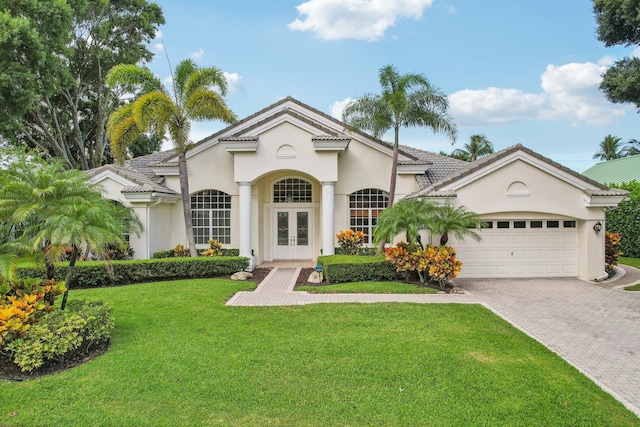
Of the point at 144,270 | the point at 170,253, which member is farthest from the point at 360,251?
the point at 144,270

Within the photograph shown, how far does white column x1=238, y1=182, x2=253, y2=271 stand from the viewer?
653 inches

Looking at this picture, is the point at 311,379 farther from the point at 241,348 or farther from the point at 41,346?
the point at 41,346

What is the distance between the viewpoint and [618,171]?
2805 cm

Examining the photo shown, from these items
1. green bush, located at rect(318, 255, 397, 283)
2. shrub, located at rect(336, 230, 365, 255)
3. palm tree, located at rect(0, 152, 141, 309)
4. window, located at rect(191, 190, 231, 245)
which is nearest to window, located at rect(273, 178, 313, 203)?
window, located at rect(191, 190, 231, 245)

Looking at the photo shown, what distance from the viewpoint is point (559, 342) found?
7.78 meters

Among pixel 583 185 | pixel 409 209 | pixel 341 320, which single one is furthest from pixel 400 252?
pixel 583 185

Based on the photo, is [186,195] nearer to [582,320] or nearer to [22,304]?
[22,304]

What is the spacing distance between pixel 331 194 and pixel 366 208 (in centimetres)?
230

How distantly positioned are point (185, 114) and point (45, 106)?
54.6ft

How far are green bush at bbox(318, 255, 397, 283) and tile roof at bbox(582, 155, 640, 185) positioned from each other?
20824mm

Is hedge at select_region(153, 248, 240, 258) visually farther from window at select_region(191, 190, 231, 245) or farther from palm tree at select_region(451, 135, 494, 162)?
Answer: palm tree at select_region(451, 135, 494, 162)

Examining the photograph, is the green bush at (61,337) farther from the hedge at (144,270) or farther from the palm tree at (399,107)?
the palm tree at (399,107)

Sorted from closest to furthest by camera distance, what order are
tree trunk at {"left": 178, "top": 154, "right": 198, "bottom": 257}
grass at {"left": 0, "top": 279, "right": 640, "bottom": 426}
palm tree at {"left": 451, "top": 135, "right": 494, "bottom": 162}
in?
grass at {"left": 0, "top": 279, "right": 640, "bottom": 426} → tree trunk at {"left": 178, "top": 154, "right": 198, "bottom": 257} → palm tree at {"left": 451, "top": 135, "right": 494, "bottom": 162}

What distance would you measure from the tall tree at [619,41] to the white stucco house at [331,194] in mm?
3872
